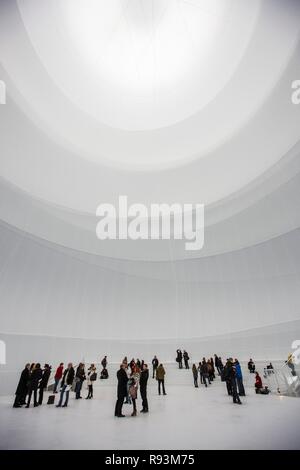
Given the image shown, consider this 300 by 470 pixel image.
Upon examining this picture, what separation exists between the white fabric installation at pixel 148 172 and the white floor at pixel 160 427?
8.09 metres

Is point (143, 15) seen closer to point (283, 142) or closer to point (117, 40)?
point (117, 40)

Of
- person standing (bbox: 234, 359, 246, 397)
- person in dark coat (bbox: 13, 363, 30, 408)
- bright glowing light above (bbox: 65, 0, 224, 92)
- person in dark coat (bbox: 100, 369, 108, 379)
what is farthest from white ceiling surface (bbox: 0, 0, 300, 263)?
person standing (bbox: 234, 359, 246, 397)

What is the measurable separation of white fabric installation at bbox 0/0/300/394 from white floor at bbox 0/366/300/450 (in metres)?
8.09

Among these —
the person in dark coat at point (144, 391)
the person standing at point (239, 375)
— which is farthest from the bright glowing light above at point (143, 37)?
the person in dark coat at point (144, 391)

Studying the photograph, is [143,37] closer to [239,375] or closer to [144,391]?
[239,375]

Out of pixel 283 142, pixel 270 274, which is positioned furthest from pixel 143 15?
pixel 270 274

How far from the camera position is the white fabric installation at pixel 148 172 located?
1734 cm

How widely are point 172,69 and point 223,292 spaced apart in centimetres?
1763

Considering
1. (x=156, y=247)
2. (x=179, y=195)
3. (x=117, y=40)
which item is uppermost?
(x=117, y=40)

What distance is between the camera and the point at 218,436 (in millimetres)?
5414

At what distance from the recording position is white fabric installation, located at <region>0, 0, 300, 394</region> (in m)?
17.3

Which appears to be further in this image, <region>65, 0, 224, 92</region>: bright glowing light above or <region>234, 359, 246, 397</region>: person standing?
<region>65, 0, 224, 92</region>: bright glowing light above

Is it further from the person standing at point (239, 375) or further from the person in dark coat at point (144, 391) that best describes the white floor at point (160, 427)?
the person standing at point (239, 375)

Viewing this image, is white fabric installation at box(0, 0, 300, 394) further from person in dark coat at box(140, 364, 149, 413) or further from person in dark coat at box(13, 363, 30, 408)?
person in dark coat at box(140, 364, 149, 413)
